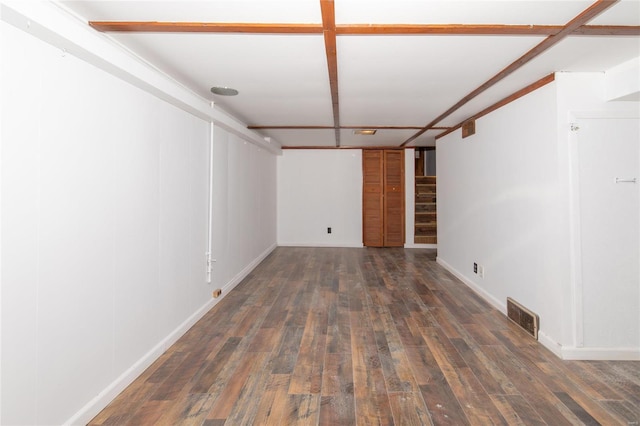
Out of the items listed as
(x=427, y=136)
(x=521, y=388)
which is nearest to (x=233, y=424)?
(x=521, y=388)

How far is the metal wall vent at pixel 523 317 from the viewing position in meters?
2.72

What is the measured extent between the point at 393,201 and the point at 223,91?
5068 mm

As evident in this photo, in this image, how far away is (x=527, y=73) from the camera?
2.52 meters

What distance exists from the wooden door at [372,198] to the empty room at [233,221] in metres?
3.01

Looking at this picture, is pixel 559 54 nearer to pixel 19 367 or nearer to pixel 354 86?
pixel 354 86

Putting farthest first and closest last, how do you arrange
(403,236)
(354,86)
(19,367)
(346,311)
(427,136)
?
(403,236), (427,136), (346,311), (354,86), (19,367)

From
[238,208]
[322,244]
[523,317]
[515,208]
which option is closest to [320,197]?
[322,244]

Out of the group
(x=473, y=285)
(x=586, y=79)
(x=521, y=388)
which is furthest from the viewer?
(x=473, y=285)

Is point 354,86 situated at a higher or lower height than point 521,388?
higher

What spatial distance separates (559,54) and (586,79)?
546 millimetres

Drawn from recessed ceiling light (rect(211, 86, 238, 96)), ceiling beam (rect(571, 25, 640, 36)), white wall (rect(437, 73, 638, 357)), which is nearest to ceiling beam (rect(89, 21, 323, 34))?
recessed ceiling light (rect(211, 86, 238, 96))

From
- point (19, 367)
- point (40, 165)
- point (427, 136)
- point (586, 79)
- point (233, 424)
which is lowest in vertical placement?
point (233, 424)

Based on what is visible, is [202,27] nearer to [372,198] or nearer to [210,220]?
[210,220]

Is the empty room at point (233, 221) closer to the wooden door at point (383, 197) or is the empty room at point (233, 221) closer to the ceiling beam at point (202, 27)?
the ceiling beam at point (202, 27)
